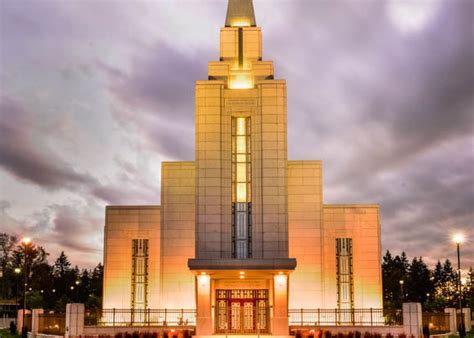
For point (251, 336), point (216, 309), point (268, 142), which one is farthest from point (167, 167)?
point (251, 336)

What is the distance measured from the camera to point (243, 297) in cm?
4628

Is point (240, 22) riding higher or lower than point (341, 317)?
higher

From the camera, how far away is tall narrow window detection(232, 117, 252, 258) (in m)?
46.9

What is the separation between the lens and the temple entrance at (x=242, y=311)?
148ft

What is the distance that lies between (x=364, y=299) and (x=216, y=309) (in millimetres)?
11252

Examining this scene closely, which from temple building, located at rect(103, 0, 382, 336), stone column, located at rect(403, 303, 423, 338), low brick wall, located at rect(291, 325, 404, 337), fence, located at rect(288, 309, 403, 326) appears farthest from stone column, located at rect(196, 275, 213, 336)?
stone column, located at rect(403, 303, 423, 338)

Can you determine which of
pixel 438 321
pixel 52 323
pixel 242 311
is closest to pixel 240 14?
pixel 242 311

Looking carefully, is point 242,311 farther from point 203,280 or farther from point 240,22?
point 240,22

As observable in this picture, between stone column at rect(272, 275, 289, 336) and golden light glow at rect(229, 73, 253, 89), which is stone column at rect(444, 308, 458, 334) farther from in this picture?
golden light glow at rect(229, 73, 253, 89)

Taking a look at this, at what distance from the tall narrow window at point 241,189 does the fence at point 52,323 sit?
1264 centimetres

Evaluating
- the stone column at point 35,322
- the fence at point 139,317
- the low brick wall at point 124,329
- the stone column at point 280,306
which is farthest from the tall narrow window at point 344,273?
the stone column at point 35,322

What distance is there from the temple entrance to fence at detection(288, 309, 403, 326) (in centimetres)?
245

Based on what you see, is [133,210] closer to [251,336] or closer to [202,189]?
[202,189]

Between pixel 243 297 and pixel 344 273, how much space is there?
840cm
